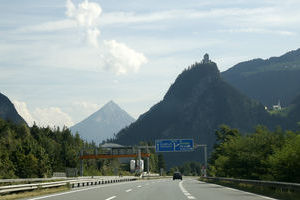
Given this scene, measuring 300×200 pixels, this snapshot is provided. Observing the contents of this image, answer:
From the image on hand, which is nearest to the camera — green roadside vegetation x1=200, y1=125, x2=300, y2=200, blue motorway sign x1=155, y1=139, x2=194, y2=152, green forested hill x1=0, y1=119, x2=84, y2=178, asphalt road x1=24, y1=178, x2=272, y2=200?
asphalt road x1=24, y1=178, x2=272, y2=200

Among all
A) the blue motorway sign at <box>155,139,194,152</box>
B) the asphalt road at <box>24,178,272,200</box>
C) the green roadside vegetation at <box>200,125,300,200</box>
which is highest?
the blue motorway sign at <box>155,139,194,152</box>

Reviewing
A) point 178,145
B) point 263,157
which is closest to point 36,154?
point 178,145

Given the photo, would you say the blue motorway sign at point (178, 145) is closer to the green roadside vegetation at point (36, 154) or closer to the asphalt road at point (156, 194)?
the green roadside vegetation at point (36, 154)

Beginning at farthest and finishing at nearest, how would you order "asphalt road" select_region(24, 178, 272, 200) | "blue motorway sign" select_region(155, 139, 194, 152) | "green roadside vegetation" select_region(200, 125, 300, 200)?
"blue motorway sign" select_region(155, 139, 194, 152), "green roadside vegetation" select_region(200, 125, 300, 200), "asphalt road" select_region(24, 178, 272, 200)

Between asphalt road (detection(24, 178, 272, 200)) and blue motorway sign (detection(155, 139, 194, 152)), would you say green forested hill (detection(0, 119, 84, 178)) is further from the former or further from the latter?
asphalt road (detection(24, 178, 272, 200))

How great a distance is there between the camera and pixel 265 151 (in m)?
44.1

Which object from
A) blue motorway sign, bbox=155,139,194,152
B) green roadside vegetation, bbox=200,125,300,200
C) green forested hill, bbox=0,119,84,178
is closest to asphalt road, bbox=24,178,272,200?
green roadside vegetation, bbox=200,125,300,200

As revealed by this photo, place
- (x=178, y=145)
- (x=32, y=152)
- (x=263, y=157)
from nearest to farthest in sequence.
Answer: (x=263, y=157), (x=178, y=145), (x=32, y=152)

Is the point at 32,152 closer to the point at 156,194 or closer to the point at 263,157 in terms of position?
the point at 263,157

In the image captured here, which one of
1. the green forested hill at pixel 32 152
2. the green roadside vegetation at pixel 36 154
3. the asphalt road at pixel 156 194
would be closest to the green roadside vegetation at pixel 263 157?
the asphalt road at pixel 156 194

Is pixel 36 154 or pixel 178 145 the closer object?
pixel 178 145

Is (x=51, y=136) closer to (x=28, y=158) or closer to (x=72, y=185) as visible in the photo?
(x=28, y=158)

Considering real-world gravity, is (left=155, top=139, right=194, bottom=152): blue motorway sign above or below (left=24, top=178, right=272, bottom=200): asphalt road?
above

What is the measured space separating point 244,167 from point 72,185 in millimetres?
16202
